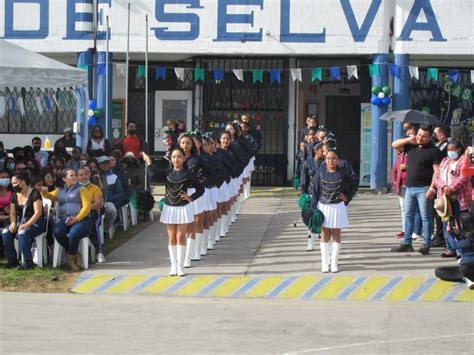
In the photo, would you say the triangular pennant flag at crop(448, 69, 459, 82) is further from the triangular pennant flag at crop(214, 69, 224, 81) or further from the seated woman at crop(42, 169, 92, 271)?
the seated woman at crop(42, 169, 92, 271)

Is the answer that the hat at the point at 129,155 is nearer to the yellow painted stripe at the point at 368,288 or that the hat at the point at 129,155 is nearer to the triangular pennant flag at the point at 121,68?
the triangular pennant flag at the point at 121,68

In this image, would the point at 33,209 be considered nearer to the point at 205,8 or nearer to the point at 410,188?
the point at 410,188

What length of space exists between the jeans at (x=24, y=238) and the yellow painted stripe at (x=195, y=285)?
209cm

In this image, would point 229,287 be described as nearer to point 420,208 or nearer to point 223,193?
point 223,193

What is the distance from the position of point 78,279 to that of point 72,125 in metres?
11.9

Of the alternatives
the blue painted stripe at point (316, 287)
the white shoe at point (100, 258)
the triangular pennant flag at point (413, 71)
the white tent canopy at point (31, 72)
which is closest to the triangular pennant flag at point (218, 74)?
the triangular pennant flag at point (413, 71)

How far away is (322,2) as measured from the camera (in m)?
21.0

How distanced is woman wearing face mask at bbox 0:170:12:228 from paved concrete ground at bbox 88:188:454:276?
51.6 inches

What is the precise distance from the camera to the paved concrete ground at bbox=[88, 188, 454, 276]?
12.5 meters

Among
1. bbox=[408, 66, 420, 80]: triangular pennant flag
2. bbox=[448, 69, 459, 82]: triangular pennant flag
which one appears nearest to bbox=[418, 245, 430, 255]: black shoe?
bbox=[408, 66, 420, 80]: triangular pennant flag

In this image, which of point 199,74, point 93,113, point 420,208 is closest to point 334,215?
point 420,208

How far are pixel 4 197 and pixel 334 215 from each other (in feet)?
14.1

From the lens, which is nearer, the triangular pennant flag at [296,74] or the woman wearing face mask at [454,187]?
the woman wearing face mask at [454,187]

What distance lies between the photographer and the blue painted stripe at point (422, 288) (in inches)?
433
